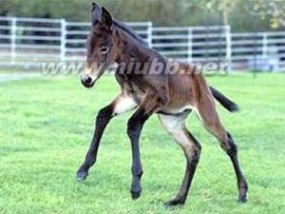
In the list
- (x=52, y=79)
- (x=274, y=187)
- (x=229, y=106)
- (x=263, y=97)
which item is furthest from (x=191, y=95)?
(x=52, y=79)

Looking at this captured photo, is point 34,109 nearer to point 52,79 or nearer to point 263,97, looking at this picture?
point 263,97

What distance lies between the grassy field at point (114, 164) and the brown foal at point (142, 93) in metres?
0.26

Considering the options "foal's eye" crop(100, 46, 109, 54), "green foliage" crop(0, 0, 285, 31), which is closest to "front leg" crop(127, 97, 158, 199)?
"foal's eye" crop(100, 46, 109, 54)

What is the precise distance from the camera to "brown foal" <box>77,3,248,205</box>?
16.5 ft

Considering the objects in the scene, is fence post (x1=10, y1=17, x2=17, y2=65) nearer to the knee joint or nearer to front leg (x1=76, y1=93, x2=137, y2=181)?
front leg (x1=76, y1=93, x2=137, y2=181)

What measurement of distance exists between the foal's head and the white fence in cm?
1771

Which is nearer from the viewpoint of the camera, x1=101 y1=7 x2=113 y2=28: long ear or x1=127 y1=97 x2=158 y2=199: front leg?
x1=101 y1=7 x2=113 y2=28: long ear

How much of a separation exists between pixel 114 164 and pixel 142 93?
7.08ft

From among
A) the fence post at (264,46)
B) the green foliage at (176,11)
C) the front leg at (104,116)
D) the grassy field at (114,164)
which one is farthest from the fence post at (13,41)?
the front leg at (104,116)

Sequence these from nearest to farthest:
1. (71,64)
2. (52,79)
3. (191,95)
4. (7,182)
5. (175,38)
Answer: (191,95), (7,182), (52,79), (71,64), (175,38)

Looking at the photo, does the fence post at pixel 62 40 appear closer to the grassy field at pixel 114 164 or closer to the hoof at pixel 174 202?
the grassy field at pixel 114 164

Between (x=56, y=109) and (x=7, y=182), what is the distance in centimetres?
640

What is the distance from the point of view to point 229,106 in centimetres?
621

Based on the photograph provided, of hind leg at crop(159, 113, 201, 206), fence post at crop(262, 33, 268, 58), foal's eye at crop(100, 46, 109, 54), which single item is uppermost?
fence post at crop(262, 33, 268, 58)
